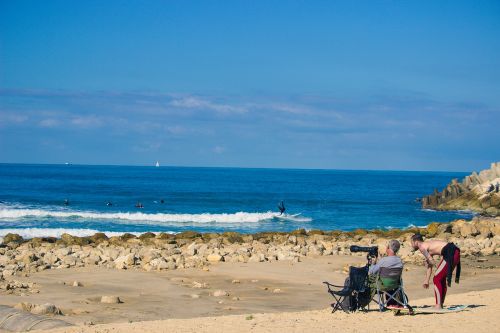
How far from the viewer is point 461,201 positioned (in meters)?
61.4

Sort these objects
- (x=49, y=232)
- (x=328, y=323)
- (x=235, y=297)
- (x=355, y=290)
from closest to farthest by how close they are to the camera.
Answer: (x=328, y=323) → (x=355, y=290) → (x=235, y=297) → (x=49, y=232)

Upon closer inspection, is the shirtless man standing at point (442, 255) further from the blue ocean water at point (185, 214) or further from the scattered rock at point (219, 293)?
the blue ocean water at point (185, 214)

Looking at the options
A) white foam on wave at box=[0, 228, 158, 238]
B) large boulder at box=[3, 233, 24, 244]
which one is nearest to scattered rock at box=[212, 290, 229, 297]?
large boulder at box=[3, 233, 24, 244]

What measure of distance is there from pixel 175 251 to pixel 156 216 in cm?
2874

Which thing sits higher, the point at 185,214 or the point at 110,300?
the point at 185,214

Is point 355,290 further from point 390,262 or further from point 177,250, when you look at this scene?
point 177,250

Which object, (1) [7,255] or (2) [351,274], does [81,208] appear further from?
(2) [351,274]

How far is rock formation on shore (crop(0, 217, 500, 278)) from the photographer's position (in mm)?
18906

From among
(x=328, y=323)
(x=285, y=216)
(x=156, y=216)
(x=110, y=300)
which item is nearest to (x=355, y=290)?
(x=328, y=323)

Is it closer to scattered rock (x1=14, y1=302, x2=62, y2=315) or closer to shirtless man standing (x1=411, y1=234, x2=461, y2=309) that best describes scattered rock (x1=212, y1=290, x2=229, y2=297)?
scattered rock (x1=14, y1=302, x2=62, y2=315)

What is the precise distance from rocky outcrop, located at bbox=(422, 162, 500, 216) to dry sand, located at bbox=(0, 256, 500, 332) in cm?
3641

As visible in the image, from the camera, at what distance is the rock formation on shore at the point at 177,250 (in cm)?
1891

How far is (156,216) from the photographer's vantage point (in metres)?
50.7

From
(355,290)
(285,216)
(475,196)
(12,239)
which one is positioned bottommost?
(355,290)
